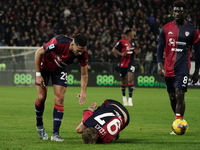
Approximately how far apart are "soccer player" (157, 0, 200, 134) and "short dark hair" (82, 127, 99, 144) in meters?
2.24

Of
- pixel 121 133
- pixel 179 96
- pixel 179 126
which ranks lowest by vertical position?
pixel 121 133

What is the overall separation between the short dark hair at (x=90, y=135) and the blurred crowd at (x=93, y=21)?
19037 mm

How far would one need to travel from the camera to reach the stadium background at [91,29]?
2562 centimetres

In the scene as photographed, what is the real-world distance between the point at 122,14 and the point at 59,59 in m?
24.1

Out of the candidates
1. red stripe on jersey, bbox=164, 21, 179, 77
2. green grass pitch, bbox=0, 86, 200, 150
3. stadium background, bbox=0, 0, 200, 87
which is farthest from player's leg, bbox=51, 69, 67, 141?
stadium background, bbox=0, 0, 200, 87

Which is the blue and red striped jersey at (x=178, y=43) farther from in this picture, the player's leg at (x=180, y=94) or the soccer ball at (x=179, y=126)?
the soccer ball at (x=179, y=126)

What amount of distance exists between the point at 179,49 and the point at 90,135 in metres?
2.91

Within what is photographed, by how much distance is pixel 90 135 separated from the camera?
6910 mm

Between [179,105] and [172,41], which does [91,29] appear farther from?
[179,105]

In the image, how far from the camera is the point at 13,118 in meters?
11.0

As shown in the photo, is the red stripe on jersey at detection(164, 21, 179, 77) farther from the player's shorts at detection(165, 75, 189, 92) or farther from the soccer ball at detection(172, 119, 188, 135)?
the soccer ball at detection(172, 119, 188, 135)

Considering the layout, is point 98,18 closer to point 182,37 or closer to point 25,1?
point 25,1

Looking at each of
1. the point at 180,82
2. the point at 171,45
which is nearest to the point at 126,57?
the point at 171,45

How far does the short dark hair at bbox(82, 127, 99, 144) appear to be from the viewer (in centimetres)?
686
